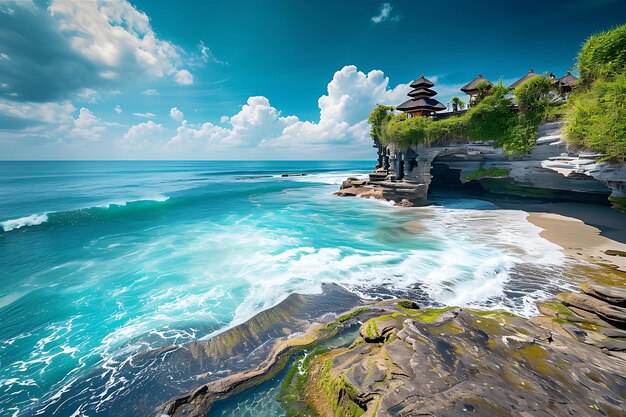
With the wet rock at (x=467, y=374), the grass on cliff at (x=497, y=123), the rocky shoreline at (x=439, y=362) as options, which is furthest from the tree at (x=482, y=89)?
the wet rock at (x=467, y=374)

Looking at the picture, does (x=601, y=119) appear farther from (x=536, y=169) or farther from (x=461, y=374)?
(x=461, y=374)

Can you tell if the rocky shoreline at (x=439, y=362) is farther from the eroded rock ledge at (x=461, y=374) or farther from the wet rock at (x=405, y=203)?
the wet rock at (x=405, y=203)

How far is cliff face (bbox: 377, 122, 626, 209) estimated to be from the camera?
49.0 ft

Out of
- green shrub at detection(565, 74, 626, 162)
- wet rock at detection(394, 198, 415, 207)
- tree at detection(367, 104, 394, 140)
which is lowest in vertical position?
wet rock at detection(394, 198, 415, 207)

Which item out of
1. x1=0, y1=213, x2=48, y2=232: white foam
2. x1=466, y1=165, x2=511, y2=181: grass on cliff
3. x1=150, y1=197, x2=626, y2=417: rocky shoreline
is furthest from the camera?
x1=466, y1=165, x2=511, y2=181: grass on cliff

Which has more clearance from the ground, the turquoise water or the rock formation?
the rock formation

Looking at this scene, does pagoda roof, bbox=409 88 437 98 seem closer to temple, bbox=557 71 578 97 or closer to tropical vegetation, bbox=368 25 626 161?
tropical vegetation, bbox=368 25 626 161

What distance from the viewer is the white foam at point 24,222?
19.5m

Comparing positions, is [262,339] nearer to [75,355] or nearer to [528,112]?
[75,355]

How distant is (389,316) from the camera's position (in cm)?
630

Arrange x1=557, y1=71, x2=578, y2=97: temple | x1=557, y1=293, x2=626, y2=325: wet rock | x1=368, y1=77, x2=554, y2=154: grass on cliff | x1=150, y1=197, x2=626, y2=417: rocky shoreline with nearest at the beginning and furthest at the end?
x1=150, y1=197, x2=626, y2=417: rocky shoreline, x1=557, y1=293, x2=626, y2=325: wet rock, x1=557, y1=71, x2=578, y2=97: temple, x1=368, y1=77, x2=554, y2=154: grass on cliff

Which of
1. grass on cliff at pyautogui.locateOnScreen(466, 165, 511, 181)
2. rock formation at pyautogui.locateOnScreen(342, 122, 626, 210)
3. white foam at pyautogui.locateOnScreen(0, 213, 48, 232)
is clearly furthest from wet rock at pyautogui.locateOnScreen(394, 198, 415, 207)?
white foam at pyautogui.locateOnScreen(0, 213, 48, 232)

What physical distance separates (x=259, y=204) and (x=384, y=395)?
27.9 metres

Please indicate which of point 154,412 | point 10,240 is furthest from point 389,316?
point 10,240
